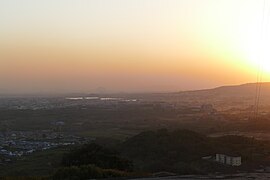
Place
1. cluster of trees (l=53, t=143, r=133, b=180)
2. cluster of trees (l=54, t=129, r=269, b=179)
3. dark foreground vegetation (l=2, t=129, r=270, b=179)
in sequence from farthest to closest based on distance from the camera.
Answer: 1. cluster of trees (l=54, t=129, r=269, b=179)
2. dark foreground vegetation (l=2, t=129, r=270, b=179)
3. cluster of trees (l=53, t=143, r=133, b=180)

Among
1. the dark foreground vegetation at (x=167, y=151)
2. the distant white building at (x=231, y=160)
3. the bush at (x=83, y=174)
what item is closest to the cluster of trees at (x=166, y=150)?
the dark foreground vegetation at (x=167, y=151)

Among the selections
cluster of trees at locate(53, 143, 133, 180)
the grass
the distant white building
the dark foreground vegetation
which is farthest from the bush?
the distant white building

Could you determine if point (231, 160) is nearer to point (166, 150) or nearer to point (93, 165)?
point (93, 165)

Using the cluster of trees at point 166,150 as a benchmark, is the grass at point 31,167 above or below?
below

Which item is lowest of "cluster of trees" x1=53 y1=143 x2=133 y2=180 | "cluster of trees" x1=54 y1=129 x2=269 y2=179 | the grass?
the grass

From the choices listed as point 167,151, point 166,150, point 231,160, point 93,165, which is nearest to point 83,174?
point 93,165

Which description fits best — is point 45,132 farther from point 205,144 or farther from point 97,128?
point 205,144

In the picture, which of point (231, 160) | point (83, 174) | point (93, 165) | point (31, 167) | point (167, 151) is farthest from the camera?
point (167, 151)

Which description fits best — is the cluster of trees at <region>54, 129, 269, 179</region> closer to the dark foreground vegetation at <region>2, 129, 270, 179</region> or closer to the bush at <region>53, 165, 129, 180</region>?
the dark foreground vegetation at <region>2, 129, 270, 179</region>

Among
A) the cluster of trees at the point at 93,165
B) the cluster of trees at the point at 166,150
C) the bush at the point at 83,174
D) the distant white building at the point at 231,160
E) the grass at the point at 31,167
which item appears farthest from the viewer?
the grass at the point at 31,167

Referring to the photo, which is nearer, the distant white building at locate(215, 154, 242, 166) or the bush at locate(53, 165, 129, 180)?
the bush at locate(53, 165, 129, 180)

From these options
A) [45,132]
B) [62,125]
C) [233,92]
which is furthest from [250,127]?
[233,92]

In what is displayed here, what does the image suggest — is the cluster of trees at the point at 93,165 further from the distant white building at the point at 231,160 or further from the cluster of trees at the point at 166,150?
the distant white building at the point at 231,160
